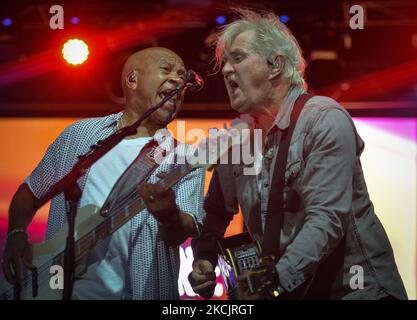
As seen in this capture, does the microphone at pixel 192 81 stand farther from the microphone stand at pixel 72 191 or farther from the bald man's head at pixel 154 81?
the bald man's head at pixel 154 81

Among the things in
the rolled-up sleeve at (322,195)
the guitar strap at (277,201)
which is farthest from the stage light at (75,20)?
the rolled-up sleeve at (322,195)

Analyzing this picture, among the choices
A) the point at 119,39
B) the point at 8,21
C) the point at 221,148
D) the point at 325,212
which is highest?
the point at 8,21

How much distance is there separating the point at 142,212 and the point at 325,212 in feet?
2.76

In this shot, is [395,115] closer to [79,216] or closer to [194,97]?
[194,97]

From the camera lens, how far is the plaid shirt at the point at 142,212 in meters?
3.04

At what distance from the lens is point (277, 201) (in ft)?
9.24

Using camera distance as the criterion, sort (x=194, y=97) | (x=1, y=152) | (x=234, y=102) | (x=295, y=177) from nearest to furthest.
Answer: (x=295, y=177) → (x=234, y=102) → (x=1, y=152) → (x=194, y=97)

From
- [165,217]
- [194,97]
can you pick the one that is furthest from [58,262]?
[194,97]

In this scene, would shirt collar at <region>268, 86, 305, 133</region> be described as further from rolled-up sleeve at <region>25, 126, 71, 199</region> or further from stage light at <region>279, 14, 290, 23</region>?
stage light at <region>279, 14, 290, 23</region>

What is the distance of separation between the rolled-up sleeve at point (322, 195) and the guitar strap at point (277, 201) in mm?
114

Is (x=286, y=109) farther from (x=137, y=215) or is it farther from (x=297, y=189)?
(x=137, y=215)

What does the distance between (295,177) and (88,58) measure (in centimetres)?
235

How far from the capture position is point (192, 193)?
10.3 feet
